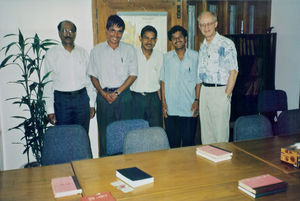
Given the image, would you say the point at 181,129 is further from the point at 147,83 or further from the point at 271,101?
the point at 271,101

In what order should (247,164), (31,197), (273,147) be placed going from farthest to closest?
(273,147) < (247,164) < (31,197)

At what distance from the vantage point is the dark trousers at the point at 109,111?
4059mm

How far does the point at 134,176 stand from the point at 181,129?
7.83 feet

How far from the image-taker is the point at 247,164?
7.20ft

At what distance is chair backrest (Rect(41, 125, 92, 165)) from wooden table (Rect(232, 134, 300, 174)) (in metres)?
1.32

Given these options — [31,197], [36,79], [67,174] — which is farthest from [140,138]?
[36,79]

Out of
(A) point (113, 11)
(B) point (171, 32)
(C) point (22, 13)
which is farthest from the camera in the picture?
(B) point (171, 32)

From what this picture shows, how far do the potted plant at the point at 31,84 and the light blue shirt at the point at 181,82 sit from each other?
5.26 feet

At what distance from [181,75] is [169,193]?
2588mm

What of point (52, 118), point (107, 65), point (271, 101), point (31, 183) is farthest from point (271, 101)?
point (31, 183)

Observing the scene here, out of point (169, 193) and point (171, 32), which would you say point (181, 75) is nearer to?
point (171, 32)

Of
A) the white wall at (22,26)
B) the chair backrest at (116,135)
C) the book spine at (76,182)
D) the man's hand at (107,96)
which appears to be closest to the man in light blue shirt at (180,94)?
the man's hand at (107,96)

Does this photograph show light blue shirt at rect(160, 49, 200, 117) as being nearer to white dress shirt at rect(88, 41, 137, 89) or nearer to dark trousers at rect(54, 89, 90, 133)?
white dress shirt at rect(88, 41, 137, 89)

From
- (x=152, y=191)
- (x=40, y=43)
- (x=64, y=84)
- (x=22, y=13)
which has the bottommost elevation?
(x=152, y=191)
